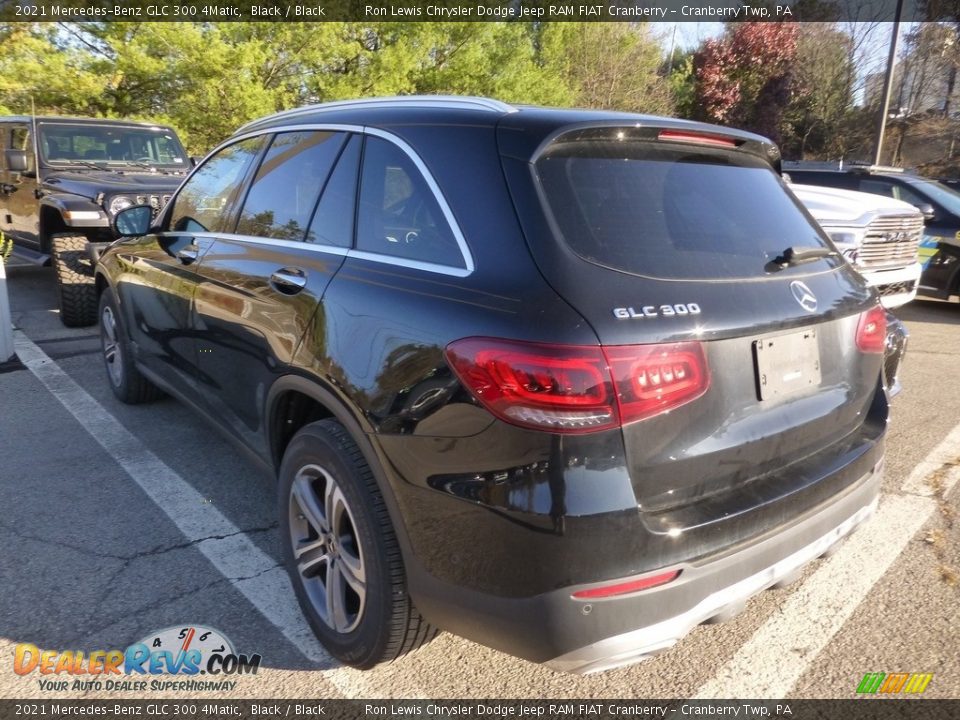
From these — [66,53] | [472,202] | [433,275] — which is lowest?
[433,275]

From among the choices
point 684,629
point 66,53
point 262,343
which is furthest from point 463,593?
point 66,53

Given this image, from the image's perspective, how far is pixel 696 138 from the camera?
2.49 meters

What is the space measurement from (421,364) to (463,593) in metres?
0.63

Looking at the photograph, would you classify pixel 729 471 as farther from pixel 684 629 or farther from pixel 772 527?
pixel 684 629

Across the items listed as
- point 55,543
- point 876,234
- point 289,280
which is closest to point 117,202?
point 55,543

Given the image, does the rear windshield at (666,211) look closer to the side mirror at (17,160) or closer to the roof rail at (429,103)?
the roof rail at (429,103)

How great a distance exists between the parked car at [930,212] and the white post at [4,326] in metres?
9.18

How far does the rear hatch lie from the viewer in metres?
1.92

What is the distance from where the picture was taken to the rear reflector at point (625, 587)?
6.07ft

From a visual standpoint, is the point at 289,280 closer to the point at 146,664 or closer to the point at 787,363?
the point at 146,664

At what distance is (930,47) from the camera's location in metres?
23.3

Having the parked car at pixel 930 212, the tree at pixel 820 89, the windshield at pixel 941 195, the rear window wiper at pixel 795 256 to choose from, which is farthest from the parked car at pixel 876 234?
the tree at pixel 820 89

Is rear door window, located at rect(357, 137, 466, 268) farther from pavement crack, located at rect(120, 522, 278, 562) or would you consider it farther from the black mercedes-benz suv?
pavement crack, located at rect(120, 522, 278, 562)

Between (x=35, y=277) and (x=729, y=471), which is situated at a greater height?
(x=729, y=471)
